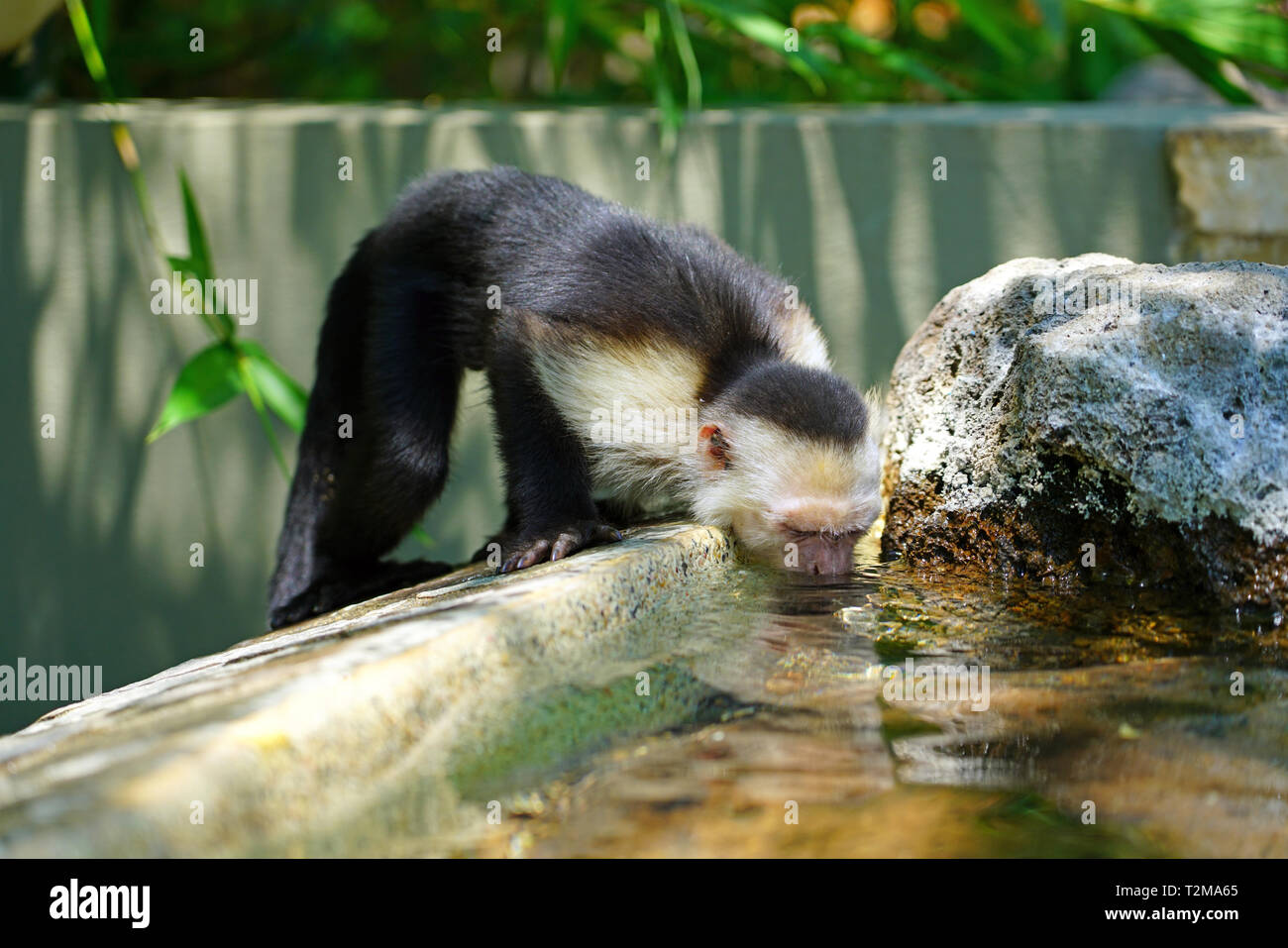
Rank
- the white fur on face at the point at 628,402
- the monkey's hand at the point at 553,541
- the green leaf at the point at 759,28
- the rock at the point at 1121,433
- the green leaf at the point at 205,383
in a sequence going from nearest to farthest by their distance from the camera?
the rock at the point at 1121,433 < the monkey's hand at the point at 553,541 < the white fur on face at the point at 628,402 < the green leaf at the point at 205,383 < the green leaf at the point at 759,28

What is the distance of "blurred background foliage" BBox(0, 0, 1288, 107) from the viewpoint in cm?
523

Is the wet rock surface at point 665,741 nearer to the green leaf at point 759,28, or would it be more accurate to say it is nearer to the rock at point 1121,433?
the rock at point 1121,433

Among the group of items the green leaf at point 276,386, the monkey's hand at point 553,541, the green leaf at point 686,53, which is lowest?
the monkey's hand at point 553,541

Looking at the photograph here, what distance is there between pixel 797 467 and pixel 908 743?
4.70 ft

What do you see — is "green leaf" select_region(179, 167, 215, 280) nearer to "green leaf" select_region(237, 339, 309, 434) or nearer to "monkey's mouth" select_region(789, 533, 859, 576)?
"green leaf" select_region(237, 339, 309, 434)

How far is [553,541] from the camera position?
3061 mm

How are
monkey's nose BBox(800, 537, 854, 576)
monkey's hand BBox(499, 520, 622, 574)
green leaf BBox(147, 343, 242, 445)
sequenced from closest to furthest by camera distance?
monkey's hand BBox(499, 520, 622, 574)
monkey's nose BBox(800, 537, 854, 576)
green leaf BBox(147, 343, 242, 445)

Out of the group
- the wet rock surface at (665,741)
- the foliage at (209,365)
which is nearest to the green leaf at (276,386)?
the foliage at (209,365)

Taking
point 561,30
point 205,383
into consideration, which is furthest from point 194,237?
point 561,30

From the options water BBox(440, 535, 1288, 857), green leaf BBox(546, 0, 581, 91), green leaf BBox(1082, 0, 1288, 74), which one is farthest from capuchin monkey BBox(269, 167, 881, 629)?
green leaf BBox(1082, 0, 1288, 74)

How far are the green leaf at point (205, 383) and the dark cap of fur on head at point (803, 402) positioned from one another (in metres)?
2.22

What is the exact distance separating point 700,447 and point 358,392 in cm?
132

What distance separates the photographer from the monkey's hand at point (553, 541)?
2949 millimetres
